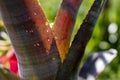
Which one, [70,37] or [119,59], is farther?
[119,59]

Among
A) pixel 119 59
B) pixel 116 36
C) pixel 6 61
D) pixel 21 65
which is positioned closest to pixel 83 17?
pixel 21 65

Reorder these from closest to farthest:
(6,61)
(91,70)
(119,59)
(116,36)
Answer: (91,70), (6,61), (119,59), (116,36)

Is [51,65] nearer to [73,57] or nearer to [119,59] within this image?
[73,57]

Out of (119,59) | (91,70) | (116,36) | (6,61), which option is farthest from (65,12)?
(116,36)

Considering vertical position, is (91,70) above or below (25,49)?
below

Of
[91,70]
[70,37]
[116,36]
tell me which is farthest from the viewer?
[116,36]

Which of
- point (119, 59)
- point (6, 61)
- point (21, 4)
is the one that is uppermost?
point (21, 4)
